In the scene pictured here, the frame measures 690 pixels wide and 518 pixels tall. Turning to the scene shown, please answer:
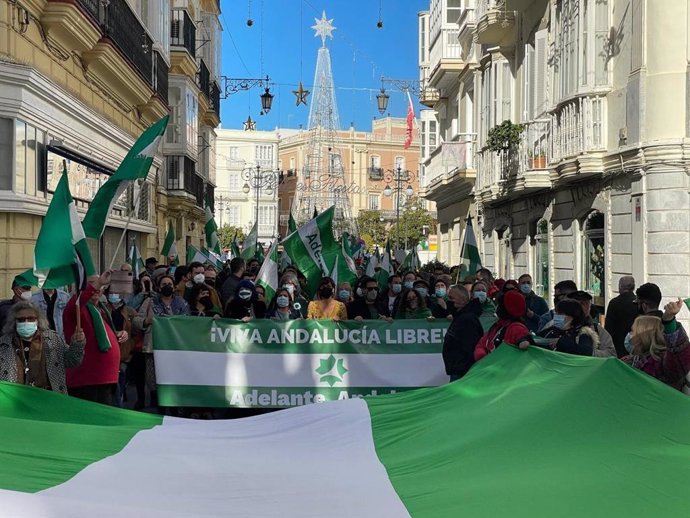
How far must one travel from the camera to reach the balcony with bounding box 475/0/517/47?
81.8 feet

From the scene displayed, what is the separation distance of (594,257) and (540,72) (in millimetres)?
5387

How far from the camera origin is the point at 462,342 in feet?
28.0

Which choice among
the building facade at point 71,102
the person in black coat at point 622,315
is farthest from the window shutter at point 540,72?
the person in black coat at point 622,315

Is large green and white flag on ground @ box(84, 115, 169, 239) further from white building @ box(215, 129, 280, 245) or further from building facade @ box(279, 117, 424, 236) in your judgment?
white building @ box(215, 129, 280, 245)

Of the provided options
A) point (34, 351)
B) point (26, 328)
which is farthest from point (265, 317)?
point (26, 328)

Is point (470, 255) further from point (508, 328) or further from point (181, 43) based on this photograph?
point (181, 43)

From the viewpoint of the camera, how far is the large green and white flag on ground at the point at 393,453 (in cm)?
433

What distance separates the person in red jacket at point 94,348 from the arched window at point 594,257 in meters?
11.9

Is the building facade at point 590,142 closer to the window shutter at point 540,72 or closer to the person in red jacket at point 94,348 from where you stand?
the window shutter at point 540,72

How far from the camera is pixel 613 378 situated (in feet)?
19.5

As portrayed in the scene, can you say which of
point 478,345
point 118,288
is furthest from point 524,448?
point 118,288

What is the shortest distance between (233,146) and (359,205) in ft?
63.7

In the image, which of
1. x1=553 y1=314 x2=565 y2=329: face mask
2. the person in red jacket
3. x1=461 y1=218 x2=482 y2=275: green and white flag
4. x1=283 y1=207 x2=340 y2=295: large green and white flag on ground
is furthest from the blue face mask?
x1=461 y1=218 x2=482 y2=275: green and white flag

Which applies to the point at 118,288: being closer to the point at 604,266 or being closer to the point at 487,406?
the point at 487,406
